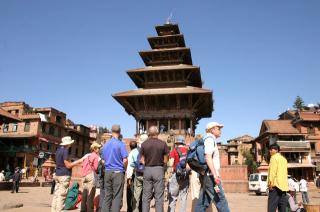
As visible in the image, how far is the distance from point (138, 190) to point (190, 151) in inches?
74.2

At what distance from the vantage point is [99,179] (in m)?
7.30

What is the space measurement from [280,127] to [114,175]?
43.0m

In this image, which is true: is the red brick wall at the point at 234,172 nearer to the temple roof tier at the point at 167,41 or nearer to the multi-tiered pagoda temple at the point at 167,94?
the multi-tiered pagoda temple at the point at 167,94

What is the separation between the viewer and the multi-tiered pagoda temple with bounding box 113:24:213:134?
2656 cm

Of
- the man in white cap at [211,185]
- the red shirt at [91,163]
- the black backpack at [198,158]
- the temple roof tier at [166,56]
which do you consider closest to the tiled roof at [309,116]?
the temple roof tier at [166,56]

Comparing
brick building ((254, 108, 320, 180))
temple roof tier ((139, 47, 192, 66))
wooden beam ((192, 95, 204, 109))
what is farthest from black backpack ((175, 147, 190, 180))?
brick building ((254, 108, 320, 180))

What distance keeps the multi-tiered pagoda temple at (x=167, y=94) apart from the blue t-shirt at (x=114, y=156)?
19.7 metres

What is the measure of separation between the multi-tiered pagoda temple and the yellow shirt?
1918 centimetres

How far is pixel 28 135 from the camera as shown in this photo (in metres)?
44.6

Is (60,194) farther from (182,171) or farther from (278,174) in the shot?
(278,174)

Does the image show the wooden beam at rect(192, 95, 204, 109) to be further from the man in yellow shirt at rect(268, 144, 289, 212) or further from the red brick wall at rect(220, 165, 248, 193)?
the man in yellow shirt at rect(268, 144, 289, 212)

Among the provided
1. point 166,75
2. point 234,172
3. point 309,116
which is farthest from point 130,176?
point 309,116

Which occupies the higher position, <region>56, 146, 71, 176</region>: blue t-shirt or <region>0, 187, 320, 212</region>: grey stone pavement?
<region>56, 146, 71, 176</region>: blue t-shirt

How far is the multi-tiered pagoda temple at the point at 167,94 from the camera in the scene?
26.6 meters
